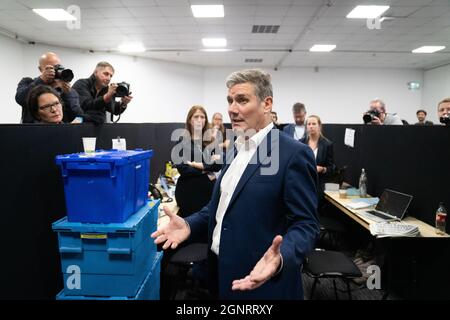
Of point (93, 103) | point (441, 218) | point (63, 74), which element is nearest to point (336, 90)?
point (441, 218)

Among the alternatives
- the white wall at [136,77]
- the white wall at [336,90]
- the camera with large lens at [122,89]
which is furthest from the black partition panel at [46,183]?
the white wall at [336,90]

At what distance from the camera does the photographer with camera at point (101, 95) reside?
2.24 metres

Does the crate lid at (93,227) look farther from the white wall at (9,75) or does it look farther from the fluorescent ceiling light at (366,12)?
the white wall at (9,75)

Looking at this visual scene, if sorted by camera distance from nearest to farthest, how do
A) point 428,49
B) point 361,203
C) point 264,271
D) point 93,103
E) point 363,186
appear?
point 264,271 < point 93,103 < point 361,203 < point 363,186 < point 428,49

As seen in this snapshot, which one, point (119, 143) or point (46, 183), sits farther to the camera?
point (119, 143)

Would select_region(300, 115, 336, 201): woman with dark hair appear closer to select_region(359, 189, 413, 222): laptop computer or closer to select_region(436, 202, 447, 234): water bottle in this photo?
select_region(359, 189, 413, 222): laptop computer

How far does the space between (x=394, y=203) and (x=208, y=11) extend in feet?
13.4

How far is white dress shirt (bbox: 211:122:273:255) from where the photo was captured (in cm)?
122

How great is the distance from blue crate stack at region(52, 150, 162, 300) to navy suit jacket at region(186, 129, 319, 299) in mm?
626

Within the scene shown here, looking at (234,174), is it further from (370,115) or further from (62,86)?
(370,115)

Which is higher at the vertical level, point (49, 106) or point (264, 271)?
point (49, 106)

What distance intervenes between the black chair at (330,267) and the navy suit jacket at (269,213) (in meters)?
0.97

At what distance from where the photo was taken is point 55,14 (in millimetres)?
5316
